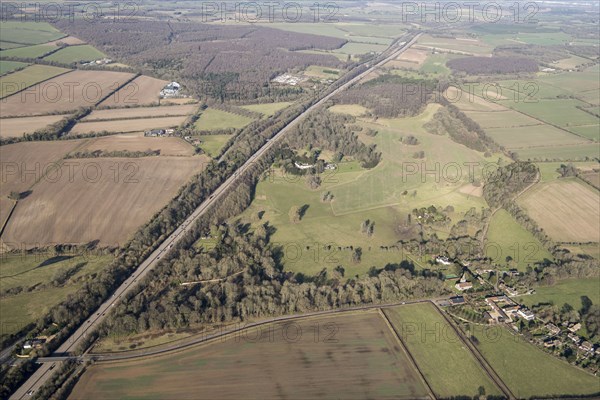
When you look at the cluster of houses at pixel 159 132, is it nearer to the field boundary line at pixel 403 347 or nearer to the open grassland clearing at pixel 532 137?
the field boundary line at pixel 403 347

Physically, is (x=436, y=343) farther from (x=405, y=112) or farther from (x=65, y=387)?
(x=405, y=112)

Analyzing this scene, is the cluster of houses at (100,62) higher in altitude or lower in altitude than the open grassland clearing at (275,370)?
higher

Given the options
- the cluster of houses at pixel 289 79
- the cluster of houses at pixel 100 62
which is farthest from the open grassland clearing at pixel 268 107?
the cluster of houses at pixel 100 62

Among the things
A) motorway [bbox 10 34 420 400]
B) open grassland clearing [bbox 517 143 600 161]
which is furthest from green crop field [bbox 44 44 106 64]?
open grassland clearing [bbox 517 143 600 161]

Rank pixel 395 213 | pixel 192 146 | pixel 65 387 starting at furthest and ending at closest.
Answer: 1. pixel 192 146
2. pixel 395 213
3. pixel 65 387

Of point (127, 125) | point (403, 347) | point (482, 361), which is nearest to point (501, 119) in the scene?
point (482, 361)

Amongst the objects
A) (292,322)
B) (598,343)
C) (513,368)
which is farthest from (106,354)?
(598,343)

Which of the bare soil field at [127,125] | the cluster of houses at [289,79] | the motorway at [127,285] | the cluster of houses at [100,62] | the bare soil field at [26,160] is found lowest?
the motorway at [127,285]

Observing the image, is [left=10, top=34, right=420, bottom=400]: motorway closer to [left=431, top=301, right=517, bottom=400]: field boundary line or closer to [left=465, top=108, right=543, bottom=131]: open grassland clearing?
[left=431, top=301, right=517, bottom=400]: field boundary line
